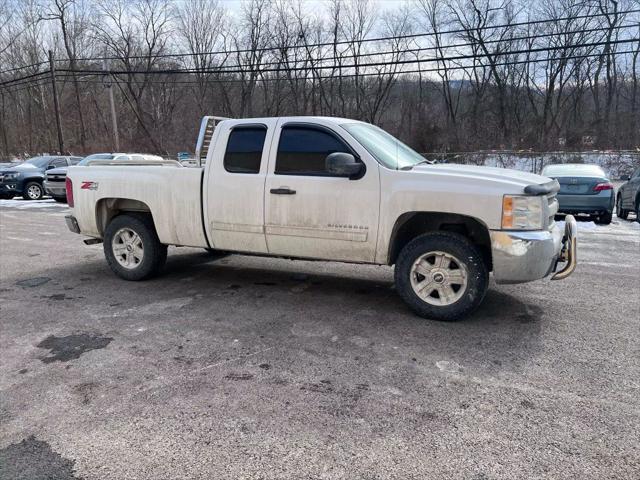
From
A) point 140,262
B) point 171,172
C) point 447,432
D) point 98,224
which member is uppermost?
point 171,172

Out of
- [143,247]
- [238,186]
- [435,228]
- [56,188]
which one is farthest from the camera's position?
[56,188]

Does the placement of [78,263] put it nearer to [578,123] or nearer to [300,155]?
[300,155]

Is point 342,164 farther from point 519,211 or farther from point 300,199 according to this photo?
point 519,211

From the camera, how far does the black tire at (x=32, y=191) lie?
18453mm

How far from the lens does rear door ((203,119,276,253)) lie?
503cm

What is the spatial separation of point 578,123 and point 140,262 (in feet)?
143

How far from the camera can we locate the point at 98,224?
6160 mm

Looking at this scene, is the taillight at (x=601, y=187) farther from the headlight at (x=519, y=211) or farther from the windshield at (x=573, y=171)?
the headlight at (x=519, y=211)

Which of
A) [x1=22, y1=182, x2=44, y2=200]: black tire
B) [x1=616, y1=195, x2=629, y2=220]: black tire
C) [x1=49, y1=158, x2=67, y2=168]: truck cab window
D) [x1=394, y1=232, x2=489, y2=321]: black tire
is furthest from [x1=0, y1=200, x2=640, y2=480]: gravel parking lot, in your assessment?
[x1=49, y1=158, x2=67, y2=168]: truck cab window

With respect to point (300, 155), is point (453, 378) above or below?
below

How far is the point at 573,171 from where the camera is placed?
11164mm

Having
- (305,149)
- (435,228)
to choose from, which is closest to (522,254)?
(435,228)

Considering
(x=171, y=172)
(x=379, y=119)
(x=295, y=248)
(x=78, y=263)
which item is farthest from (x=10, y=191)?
(x=379, y=119)

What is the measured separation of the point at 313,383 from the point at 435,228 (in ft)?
7.17
